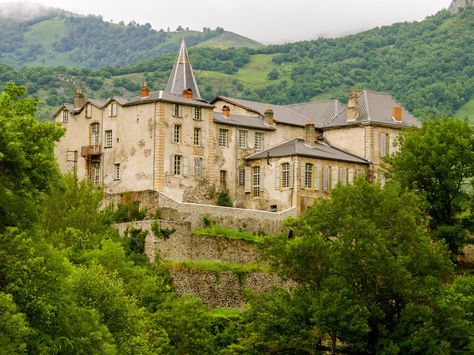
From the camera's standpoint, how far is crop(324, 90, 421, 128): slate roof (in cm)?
9800

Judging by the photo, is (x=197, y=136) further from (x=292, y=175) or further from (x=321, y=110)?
(x=321, y=110)

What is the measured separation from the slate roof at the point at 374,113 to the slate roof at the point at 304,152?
3.20m

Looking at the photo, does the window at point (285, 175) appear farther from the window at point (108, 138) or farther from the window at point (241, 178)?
the window at point (108, 138)

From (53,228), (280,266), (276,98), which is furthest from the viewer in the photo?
(276,98)

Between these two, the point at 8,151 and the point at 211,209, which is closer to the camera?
the point at 8,151

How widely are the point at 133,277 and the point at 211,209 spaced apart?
13.8 meters

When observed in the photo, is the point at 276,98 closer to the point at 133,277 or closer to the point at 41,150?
the point at 133,277

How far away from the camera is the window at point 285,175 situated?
91000 mm

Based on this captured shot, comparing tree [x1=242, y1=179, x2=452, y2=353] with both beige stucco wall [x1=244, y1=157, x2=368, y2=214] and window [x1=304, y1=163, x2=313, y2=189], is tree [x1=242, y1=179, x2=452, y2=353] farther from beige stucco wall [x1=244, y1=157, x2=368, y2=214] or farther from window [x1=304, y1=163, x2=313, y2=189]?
window [x1=304, y1=163, x2=313, y2=189]

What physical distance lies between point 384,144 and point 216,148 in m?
13.1

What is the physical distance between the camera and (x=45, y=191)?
4991cm

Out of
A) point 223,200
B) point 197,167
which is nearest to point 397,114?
point 223,200

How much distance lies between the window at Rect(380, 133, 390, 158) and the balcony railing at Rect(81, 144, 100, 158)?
20.1 metres

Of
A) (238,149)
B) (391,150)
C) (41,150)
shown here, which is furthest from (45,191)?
(391,150)
